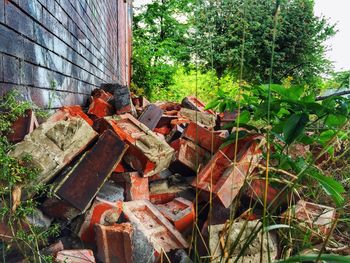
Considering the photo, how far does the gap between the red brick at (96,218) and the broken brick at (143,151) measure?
1.56 feet

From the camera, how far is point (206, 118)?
176 inches

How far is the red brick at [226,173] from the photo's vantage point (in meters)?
2.36

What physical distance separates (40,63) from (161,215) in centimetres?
168

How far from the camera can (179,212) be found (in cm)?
246

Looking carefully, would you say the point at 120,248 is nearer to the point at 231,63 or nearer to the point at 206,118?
the point at 206,118

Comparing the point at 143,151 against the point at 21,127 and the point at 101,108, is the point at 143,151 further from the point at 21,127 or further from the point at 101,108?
the point at 101,108

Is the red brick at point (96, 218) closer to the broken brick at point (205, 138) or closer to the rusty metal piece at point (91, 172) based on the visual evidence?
the rusty metal piece at point (91, 172)

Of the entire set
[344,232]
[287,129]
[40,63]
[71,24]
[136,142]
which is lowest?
[344,232]

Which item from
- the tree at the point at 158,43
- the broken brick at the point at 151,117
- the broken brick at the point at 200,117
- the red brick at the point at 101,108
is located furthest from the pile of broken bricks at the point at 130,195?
the tree at the point at 158,43

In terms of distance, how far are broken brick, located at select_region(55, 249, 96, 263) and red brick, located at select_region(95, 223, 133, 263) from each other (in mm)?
123

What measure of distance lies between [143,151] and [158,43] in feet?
51.6

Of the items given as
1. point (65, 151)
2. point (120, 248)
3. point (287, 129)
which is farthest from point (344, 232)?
point (65, 151)

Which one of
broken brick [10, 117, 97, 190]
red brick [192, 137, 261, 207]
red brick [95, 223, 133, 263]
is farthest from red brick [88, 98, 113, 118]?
red brick [95, 223, 133, 263]

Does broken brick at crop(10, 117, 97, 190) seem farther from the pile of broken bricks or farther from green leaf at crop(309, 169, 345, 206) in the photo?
green leaf at crop(309, 169, 345, 206)
